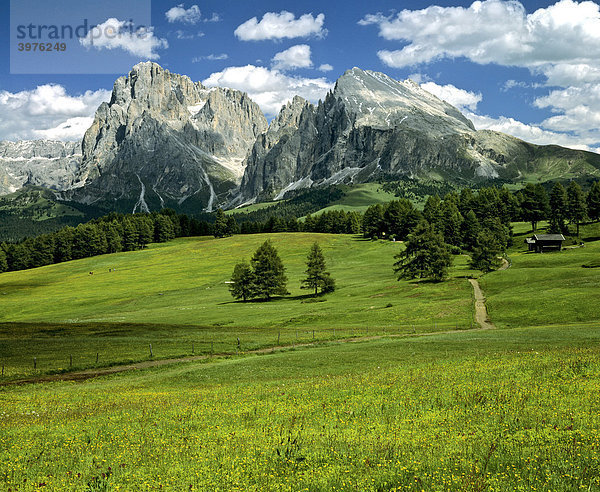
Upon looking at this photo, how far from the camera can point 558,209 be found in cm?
14238

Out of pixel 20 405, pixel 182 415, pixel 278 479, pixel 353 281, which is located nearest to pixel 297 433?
pixel 278 479

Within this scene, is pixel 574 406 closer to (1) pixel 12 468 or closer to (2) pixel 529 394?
(2) pixel 529 394

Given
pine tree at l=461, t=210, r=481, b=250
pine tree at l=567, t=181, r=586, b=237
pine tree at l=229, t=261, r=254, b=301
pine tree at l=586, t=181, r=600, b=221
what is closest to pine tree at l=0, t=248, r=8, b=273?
pine tree at l=229, t=261, r=254, b=301

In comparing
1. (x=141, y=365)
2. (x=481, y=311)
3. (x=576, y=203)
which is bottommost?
(x=141, y=365)

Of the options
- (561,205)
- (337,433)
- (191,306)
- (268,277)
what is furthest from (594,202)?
(337,433)

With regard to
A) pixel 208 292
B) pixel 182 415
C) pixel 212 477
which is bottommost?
pixel 208 292


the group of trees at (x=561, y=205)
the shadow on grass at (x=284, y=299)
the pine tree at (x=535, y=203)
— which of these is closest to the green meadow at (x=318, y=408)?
the shadow on grass at (x=284, y=299)

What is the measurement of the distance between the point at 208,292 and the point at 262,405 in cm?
9386

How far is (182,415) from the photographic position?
19.2 metres

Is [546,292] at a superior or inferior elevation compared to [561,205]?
inferior

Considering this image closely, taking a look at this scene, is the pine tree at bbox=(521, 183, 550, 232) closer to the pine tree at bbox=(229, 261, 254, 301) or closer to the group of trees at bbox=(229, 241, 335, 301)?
the group of trees at bbox=(229, 241, 335, 301)

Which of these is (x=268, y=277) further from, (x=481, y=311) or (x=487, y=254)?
(x=487, y=254)

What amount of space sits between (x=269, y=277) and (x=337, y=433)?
290ft

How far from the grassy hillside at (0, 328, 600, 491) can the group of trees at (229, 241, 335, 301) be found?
7079 cm
